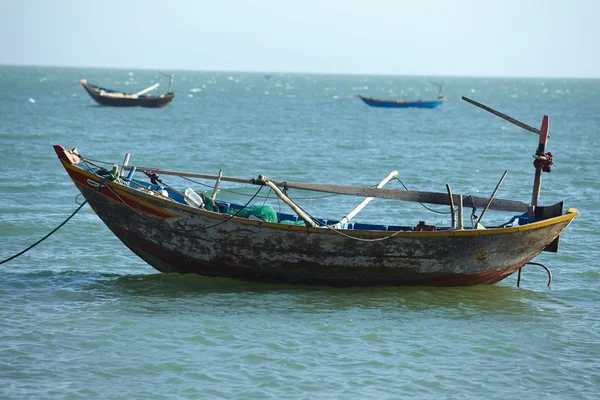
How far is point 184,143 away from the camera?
126 feet

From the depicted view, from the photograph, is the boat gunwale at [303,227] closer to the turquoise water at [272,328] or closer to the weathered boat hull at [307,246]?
the weathered boat hull at [307,246]

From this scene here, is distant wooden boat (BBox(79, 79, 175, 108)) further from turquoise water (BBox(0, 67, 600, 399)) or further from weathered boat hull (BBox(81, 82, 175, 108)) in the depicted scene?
turquoise water (BBox(0, 67, 600, 399))

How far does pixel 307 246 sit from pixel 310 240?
13 centimetres

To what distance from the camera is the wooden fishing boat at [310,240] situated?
11.6 meters

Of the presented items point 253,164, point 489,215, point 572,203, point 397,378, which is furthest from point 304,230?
point 253,164

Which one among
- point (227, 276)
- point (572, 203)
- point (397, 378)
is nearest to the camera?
point (397, 378)

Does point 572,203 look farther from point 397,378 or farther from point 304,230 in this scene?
point 397,378

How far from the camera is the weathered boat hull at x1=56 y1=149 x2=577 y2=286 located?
38.1 feet

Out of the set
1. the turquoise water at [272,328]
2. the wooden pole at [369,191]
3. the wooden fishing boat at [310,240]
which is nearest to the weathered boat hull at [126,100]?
the turquoise water at [272,328]

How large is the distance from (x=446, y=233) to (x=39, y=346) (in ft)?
19.2

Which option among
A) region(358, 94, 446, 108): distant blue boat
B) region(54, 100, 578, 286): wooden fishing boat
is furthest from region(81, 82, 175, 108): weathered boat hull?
region(54, 100, 578, 286): wooden fishing boat

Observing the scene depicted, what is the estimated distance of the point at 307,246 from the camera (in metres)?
11.7

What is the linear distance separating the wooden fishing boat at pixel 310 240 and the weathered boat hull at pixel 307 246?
0.02m

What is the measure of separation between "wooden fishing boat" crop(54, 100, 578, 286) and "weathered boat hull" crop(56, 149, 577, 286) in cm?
2
